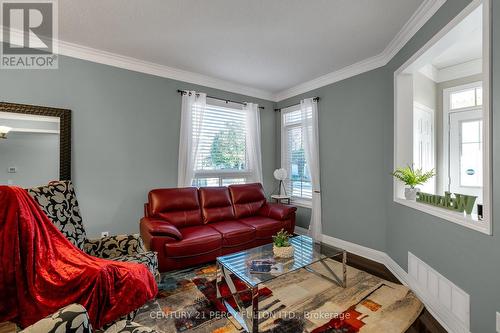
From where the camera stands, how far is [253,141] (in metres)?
4.38

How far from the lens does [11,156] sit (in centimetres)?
254

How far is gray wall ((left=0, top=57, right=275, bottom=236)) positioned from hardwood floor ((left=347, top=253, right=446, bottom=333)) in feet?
9.40

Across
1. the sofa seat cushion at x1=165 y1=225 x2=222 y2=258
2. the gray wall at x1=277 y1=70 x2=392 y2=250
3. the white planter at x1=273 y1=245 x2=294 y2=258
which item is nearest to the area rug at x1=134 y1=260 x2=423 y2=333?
the sofa seat cushion at x1=165 y1=225 x2=222 y2=258

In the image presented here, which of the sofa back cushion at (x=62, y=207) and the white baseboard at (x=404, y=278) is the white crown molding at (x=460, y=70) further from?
the sofa back cushion at (x=62, y=207)

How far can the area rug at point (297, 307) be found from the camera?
1793mm

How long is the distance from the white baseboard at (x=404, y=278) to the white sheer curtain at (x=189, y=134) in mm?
2306

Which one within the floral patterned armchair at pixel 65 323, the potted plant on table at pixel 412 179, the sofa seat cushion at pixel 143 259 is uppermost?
the potted plant on table at pixel 412 179

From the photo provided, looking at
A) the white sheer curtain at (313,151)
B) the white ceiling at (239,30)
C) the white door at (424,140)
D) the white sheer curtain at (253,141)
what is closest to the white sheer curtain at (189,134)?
the white ceiling at (239,30)

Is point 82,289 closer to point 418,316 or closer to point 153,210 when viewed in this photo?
point 153,210

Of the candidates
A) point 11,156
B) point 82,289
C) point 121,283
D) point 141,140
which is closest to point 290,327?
point 121,283

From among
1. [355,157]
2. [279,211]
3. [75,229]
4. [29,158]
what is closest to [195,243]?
[75,229]

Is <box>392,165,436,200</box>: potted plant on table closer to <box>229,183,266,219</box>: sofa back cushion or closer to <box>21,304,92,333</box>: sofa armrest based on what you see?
<box>229,183,266,219</box>: sofa back cushion

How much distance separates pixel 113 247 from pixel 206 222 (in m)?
1.48

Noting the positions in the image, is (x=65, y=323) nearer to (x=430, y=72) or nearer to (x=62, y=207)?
(x=62, y=207)
